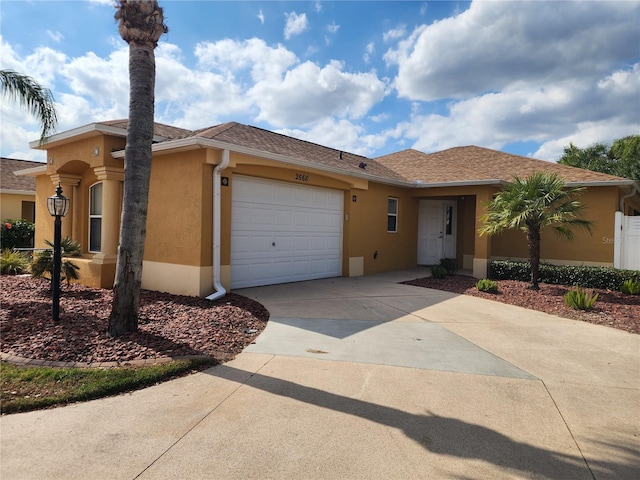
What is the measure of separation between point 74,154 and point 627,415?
1204 cm

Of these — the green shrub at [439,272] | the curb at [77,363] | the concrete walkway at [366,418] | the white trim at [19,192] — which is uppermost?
the white trim at [19,192]

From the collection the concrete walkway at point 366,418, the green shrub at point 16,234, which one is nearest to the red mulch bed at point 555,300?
the concrete walkway at point 366,418

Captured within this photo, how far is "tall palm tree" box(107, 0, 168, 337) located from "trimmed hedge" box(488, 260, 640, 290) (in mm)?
9959

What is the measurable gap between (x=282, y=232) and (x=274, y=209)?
652 millimetres

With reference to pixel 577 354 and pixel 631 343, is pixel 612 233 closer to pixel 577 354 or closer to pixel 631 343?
pixel 631 343

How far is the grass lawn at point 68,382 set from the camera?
3826 millimetres

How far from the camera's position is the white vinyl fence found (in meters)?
11.3

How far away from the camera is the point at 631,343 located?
19.7 feet

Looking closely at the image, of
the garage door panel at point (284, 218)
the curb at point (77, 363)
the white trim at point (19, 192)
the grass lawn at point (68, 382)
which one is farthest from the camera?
the white trim at point (19, 192)

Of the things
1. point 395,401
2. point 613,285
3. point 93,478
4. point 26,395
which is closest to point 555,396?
point 395,401

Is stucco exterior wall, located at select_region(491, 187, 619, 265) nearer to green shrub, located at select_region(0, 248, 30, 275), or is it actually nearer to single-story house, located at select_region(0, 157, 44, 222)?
green shrub, located at select_region(0, 248, 30, 275)

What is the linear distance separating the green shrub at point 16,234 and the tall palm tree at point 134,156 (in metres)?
14.9

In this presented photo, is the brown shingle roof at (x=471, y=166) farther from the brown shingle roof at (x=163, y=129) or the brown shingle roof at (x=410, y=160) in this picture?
the brown shingle roof at (x=163, y=129)

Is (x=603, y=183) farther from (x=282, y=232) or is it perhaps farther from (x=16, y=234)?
(x=16, y=234)
